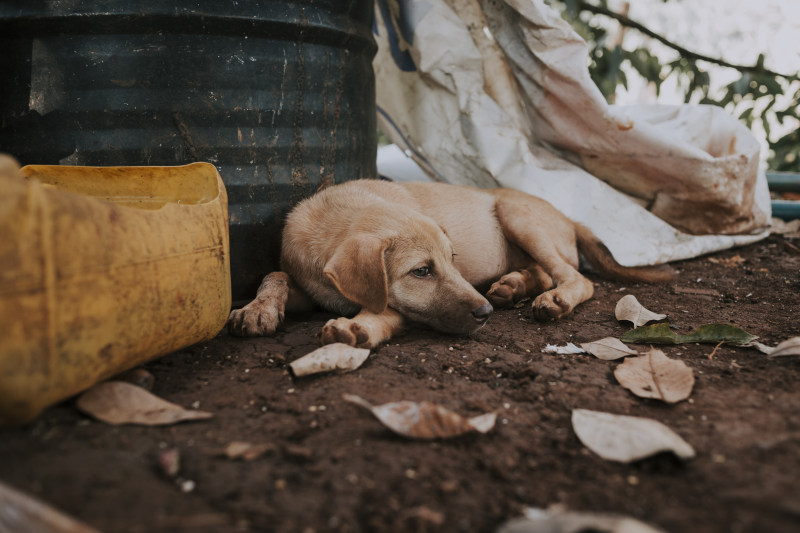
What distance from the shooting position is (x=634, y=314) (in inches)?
117

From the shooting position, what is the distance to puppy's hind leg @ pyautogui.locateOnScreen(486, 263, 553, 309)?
3.38 metres

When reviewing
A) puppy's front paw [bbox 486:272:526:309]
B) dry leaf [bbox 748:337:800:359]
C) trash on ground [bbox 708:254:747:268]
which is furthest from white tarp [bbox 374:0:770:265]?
dry leaf [bbox 748:337:800:359]

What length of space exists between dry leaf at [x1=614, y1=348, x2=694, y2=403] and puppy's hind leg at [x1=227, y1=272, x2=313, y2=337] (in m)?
1.49

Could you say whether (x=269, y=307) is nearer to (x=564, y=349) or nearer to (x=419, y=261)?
(x=419, y=261)

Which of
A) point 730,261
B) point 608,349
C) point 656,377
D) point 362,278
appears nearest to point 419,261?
point 362,278

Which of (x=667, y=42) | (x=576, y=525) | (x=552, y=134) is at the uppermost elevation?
(x=667, y=42)

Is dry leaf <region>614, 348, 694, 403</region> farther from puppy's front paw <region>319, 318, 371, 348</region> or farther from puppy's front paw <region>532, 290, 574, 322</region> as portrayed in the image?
puppy's front paw <region>319, 318, 371, 348</region>

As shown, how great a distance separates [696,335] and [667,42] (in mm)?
4237

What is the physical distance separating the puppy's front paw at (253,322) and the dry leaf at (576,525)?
164cm

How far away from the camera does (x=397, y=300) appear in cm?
292

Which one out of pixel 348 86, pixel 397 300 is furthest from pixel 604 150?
pixel 397 300

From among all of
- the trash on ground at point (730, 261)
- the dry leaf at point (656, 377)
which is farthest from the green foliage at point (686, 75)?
the dry leaf at point (656, 377)

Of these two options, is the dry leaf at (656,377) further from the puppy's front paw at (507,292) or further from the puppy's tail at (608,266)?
the puppy's tail at (608,266)

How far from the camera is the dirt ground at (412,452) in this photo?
1354mm
